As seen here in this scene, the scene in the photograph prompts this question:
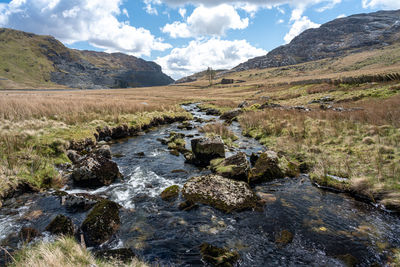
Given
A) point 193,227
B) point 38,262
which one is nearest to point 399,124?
point 193,227

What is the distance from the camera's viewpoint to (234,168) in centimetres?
1019

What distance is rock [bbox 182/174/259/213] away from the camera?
7.84 metres

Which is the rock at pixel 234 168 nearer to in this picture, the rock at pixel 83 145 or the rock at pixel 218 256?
the rock at pixel 218 256

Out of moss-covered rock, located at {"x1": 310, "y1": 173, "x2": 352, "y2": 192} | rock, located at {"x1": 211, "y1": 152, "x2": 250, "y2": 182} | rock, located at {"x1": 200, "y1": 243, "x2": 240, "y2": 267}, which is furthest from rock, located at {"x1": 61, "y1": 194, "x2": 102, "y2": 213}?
moss-covered rock, located at {"x1": 310, "y1": 173, "x2": 352, "y2": 192}

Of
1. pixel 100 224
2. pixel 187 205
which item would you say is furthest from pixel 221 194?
pixel 100 224

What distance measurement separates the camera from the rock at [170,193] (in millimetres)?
8633

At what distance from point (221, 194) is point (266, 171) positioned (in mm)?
3292

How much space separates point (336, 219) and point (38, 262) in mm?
8487

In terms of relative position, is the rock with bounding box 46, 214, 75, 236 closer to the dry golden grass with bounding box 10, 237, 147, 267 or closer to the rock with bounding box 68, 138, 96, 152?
the dry golden grass with bounding box 10, 237, 147, 267

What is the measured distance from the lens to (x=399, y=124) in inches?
512

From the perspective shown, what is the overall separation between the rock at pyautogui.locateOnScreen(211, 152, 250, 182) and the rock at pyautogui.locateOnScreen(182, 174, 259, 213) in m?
1.05

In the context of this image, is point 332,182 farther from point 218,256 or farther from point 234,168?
point 218,256

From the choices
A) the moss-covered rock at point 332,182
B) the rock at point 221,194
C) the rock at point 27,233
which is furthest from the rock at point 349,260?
the rock at point 27,233

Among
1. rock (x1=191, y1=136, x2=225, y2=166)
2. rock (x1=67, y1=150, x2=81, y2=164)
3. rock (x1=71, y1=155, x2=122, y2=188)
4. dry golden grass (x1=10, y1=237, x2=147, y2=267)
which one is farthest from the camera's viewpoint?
rock (x1=191, y1=136, x2=225, y2=166)
